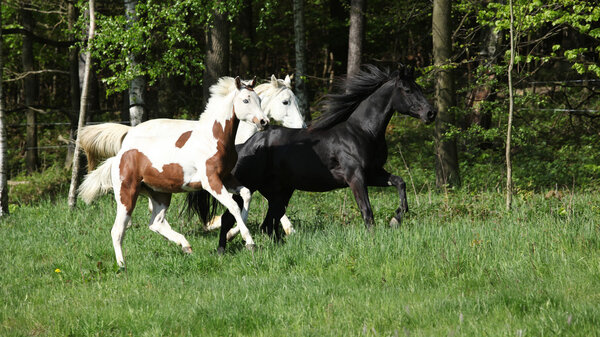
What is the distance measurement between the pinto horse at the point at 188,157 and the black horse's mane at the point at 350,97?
144 centimetres

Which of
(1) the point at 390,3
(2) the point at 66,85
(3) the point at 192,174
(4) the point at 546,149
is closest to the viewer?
(3) the point at 192,174

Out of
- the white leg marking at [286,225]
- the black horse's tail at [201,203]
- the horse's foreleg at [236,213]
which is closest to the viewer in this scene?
the horse's foreleg at [236,213]

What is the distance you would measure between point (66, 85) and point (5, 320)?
29162mm

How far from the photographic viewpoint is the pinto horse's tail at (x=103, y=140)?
10031mm

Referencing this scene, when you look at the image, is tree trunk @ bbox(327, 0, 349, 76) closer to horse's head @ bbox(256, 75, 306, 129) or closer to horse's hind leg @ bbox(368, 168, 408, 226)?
horse's head @ bbox(256, 75, 306, 129)

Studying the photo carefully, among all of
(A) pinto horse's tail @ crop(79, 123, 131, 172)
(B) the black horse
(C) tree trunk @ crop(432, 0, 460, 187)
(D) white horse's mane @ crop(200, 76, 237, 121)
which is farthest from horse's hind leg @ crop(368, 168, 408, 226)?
(C) tree trunk @ crop(432, 0, 460, 187)

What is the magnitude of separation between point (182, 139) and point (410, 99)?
289 cm

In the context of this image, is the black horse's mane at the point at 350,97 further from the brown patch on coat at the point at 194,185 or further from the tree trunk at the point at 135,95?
the tree trunk at the point at 135,95

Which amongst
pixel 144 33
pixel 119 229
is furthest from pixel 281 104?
pixel 144 33

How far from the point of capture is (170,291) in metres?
6.51

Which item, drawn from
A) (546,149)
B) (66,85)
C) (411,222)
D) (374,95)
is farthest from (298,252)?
(66,85)

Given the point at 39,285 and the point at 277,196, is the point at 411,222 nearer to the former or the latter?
the point at 277,196

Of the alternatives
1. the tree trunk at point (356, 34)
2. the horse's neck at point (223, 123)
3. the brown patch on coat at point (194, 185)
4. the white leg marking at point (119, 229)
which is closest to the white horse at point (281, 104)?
the horse's neck at point (223, 123)

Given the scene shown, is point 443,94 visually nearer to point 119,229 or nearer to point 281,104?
point 281,104
